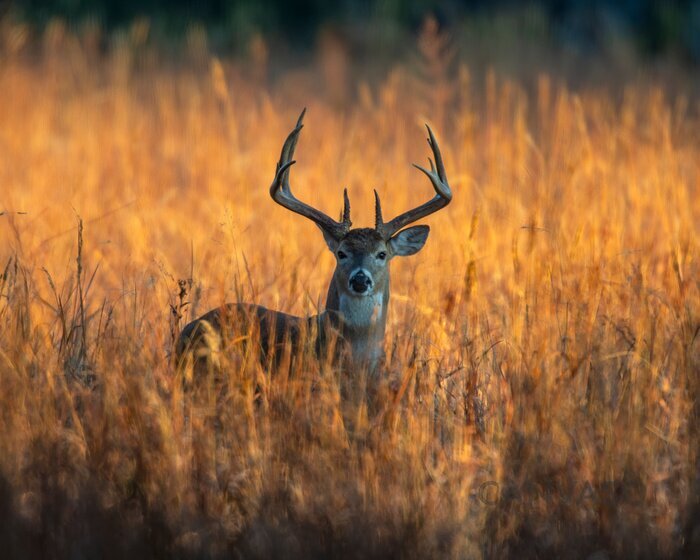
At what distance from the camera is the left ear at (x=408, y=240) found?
6008 mm

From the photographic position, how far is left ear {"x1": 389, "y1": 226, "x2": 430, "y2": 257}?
6008mm

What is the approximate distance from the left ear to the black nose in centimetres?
43

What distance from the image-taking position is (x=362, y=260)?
5742mm

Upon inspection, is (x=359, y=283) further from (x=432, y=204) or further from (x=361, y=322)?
(x=432, y=204)

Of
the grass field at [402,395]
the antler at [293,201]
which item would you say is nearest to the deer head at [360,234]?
the antler at [293,201]

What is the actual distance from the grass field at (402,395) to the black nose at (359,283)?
0.25 metres

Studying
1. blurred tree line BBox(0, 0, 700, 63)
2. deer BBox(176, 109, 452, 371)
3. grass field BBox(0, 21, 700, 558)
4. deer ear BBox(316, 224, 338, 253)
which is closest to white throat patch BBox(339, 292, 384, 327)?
deer BBox(176, 109, 452, 371)

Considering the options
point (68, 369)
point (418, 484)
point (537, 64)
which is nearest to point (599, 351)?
point (418, 484)

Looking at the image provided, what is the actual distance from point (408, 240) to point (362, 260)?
1.28ft

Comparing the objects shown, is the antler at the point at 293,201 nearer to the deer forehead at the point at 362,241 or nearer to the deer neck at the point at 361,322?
the deer forehead at the point at 362,241

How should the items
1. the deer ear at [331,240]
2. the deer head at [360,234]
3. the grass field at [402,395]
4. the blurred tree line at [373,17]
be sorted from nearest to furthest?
the grass field at [402,395] < the deer head at [360,234] < the deer ear at [331,240] < the blurred tree line at [373,17]

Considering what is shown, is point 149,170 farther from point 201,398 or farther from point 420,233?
point 201,398

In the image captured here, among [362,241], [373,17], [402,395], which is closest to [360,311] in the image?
[362,241]

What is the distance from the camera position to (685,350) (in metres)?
4.95
